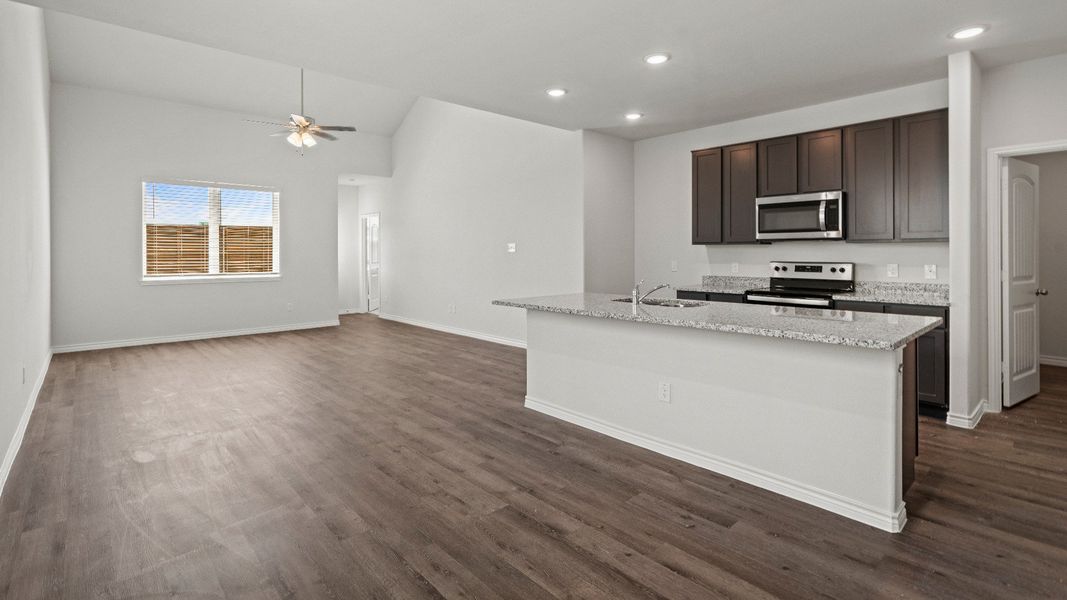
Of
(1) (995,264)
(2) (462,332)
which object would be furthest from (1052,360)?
(2) (462,332)

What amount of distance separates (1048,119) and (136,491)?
6215 mm

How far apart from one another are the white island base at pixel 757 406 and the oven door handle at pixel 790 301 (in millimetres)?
1998

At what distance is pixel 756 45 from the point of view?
3477 millimetres

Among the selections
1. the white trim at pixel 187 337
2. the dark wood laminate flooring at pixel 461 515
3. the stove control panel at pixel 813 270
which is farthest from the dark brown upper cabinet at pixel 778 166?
the white trim at pixel 187 337

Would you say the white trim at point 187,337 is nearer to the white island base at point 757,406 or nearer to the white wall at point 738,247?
the white wall at point 738,247

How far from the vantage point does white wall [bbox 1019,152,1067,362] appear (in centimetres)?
554

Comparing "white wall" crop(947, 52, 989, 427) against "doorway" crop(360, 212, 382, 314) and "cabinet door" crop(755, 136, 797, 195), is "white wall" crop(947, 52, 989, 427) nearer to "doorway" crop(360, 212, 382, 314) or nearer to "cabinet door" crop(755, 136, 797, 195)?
"cabinet door" crop(755, 136, 797, 195)

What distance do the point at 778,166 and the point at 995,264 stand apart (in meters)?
1.79

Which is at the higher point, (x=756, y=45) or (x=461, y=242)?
(x=756, y=45)

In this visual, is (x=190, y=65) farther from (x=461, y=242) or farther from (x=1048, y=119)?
(x=1048, y=119)

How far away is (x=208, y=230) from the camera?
7.90m

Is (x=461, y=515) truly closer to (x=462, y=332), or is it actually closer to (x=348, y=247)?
(x=462, y=332)

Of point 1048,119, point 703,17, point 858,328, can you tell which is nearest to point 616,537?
point 858,328

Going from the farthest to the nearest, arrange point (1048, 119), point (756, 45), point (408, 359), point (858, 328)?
1. point (408, 359)
2. point (1048, 119)
3. point (756, 45)
4. point (858, 328)
